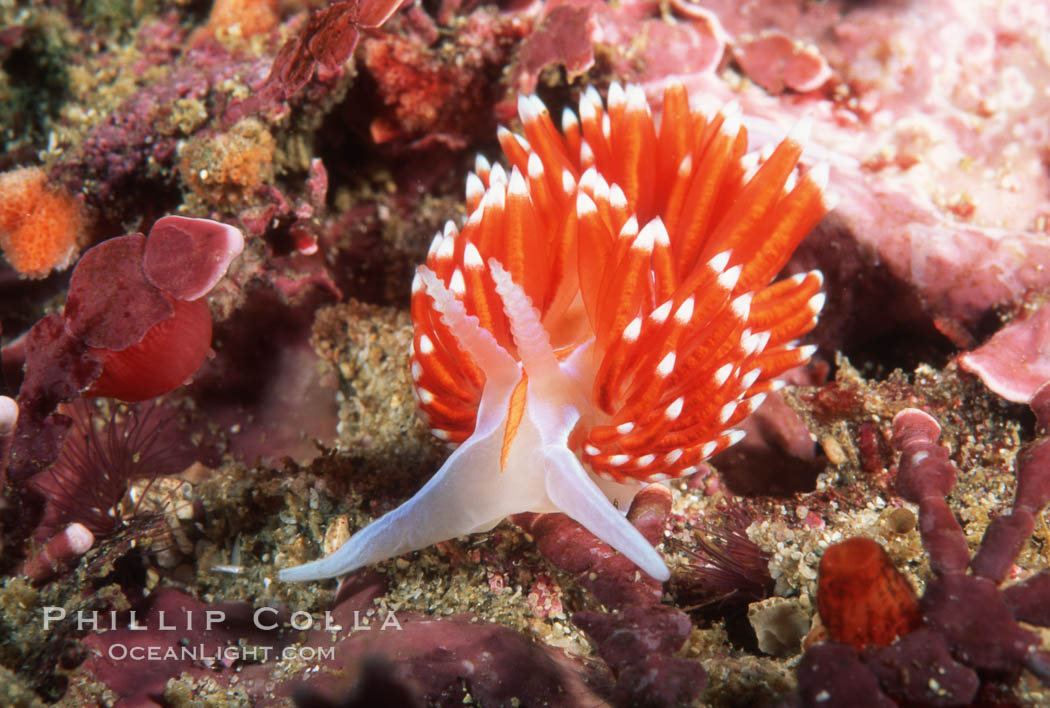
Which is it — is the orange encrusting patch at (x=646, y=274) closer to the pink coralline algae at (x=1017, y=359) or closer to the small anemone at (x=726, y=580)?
the small anemone at (x=726, y=580)

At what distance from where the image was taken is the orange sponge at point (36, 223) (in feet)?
11.6

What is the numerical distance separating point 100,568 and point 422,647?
1.44 meters

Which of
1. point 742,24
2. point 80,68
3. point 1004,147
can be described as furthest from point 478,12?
point 1004,147

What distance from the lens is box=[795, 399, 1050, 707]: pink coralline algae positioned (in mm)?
1654

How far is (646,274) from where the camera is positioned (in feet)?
7.92

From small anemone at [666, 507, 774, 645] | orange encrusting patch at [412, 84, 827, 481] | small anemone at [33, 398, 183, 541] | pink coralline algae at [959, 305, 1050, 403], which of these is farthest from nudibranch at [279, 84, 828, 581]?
small anemone at [33, 398, 183, 541]

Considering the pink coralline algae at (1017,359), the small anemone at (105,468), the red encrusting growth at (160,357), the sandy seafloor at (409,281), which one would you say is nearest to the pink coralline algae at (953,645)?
the sandy seafloor at (409,281)

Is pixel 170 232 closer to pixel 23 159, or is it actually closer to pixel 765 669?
pixel 23 159

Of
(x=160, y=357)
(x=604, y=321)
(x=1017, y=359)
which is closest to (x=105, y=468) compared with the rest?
(x=160, y=357)

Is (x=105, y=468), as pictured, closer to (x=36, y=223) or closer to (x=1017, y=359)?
(x=36, y=223)

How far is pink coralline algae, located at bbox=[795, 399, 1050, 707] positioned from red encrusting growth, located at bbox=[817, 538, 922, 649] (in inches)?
1.7

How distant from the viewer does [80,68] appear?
4.50m

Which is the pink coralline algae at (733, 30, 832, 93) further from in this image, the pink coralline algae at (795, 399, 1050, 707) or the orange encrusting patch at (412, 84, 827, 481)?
the pink coralline algae at (795, 399, 1050, 707)

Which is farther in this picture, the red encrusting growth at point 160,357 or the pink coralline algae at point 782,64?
the pink coralline algae at point 782,64
